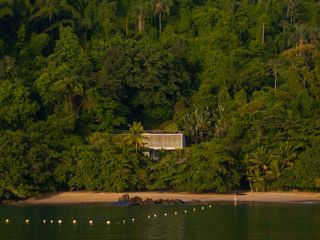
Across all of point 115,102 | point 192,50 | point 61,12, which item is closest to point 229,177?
point 115,102

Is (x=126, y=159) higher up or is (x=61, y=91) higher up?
(x=61, y=91)

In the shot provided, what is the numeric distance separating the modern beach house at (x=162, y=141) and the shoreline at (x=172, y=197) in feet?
14.0

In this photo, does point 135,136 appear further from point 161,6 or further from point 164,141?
point 161,6

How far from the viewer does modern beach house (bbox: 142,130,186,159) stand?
70438 mm

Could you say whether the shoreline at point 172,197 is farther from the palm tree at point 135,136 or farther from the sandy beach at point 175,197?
the palm tree at point 135,136

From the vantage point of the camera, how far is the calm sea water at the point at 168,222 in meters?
49.3

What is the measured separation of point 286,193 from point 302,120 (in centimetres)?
568

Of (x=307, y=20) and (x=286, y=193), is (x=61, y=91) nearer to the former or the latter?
(x=286, y=193)

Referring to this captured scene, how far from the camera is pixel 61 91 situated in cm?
7350

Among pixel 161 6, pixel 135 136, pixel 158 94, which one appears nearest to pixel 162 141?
pixel 135 136

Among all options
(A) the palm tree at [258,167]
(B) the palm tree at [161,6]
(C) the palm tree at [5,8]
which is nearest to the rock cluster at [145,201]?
(A) the palm tree at [258,167]

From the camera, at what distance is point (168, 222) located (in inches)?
2146

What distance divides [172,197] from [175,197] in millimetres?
185

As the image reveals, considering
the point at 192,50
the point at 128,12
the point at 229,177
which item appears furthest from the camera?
the point at 128,12
